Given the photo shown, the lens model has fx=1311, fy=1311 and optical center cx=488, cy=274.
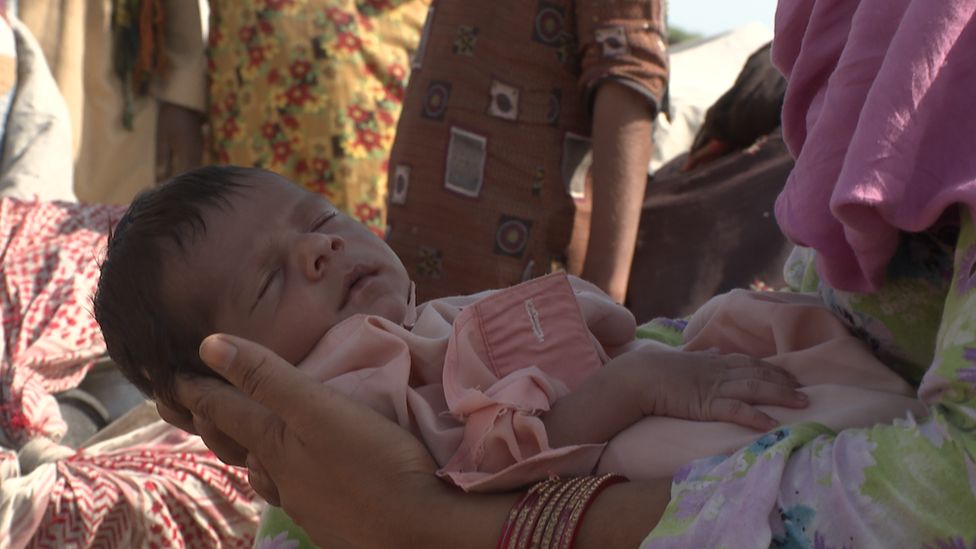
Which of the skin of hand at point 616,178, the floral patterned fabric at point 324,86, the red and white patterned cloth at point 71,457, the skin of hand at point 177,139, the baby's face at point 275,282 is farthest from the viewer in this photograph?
the skin of hand at point 177,139

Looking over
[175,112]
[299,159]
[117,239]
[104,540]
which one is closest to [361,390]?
[117,239]

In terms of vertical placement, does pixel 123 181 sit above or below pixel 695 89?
below

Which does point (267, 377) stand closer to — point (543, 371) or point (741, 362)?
point (543, 371)

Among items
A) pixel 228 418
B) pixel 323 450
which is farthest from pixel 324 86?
pixel 323 450

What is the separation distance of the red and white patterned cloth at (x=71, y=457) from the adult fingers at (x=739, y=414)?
1.73 meters

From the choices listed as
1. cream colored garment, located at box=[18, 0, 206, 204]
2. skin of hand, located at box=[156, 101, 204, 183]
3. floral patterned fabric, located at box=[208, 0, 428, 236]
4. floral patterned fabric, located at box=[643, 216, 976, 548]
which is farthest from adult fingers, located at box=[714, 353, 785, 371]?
cream colored garment, located at box=[18, 0, 206, 204]

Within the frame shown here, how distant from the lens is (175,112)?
16.5 ft

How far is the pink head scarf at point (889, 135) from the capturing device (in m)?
1.07

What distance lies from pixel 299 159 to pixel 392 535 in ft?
11.4

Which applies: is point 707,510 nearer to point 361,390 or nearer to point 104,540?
point 361,390

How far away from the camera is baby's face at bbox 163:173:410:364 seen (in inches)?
62.4

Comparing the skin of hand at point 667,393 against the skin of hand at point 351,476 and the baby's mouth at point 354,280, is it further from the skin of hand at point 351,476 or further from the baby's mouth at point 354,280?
the baby's mouth at point 354,280

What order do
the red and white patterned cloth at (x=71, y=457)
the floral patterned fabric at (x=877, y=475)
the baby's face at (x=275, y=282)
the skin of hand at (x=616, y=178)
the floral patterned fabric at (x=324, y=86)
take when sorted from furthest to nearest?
the floral patterned fabric at (x=324, y=86)
the skin of hand at (x=616, y=178)
the red and white patterned cloth at (x=71, y=457)
the baby's face at (x=275, y=282)
the floral patterned fabric at (x=877, y=475)

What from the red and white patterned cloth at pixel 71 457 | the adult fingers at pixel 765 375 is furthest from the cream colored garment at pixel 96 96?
the adult fingers at pixel 765 375
